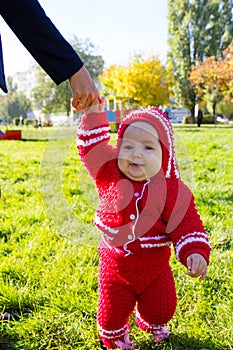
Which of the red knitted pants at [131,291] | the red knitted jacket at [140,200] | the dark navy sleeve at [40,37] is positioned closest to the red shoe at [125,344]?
the red knitted pants at [131,291]

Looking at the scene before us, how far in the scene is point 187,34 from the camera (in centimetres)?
3909

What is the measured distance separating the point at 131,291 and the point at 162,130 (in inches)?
29.1

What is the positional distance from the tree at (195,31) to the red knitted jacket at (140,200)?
3848cm

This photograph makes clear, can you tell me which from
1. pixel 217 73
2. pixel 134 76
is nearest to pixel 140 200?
pixel 134 76

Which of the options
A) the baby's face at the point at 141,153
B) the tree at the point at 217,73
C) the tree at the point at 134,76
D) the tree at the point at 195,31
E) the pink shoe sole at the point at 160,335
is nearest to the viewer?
the baby's face at the point at 141,153

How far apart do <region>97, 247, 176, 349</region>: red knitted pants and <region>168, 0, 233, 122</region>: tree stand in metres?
38.6

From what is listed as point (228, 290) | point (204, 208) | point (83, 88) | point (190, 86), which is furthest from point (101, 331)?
point (190, 86)

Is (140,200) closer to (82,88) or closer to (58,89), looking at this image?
(82,88)

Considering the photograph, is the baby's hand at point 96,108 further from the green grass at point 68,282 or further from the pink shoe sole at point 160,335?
the pink shoe sole at point 160,335

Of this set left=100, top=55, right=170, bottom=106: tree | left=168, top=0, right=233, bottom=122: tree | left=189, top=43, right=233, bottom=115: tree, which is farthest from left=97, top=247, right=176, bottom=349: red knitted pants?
left=168, top=0, right=233, bottom=122: tree

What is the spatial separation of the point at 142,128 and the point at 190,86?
129 ft

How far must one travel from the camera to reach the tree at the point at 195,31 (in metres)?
38.4

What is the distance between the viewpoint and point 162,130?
1.81 meters

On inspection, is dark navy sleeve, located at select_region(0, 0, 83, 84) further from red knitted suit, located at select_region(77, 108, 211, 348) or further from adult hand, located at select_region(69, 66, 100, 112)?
red knitted suit, located at select_region(77, 108, 211, 348)
